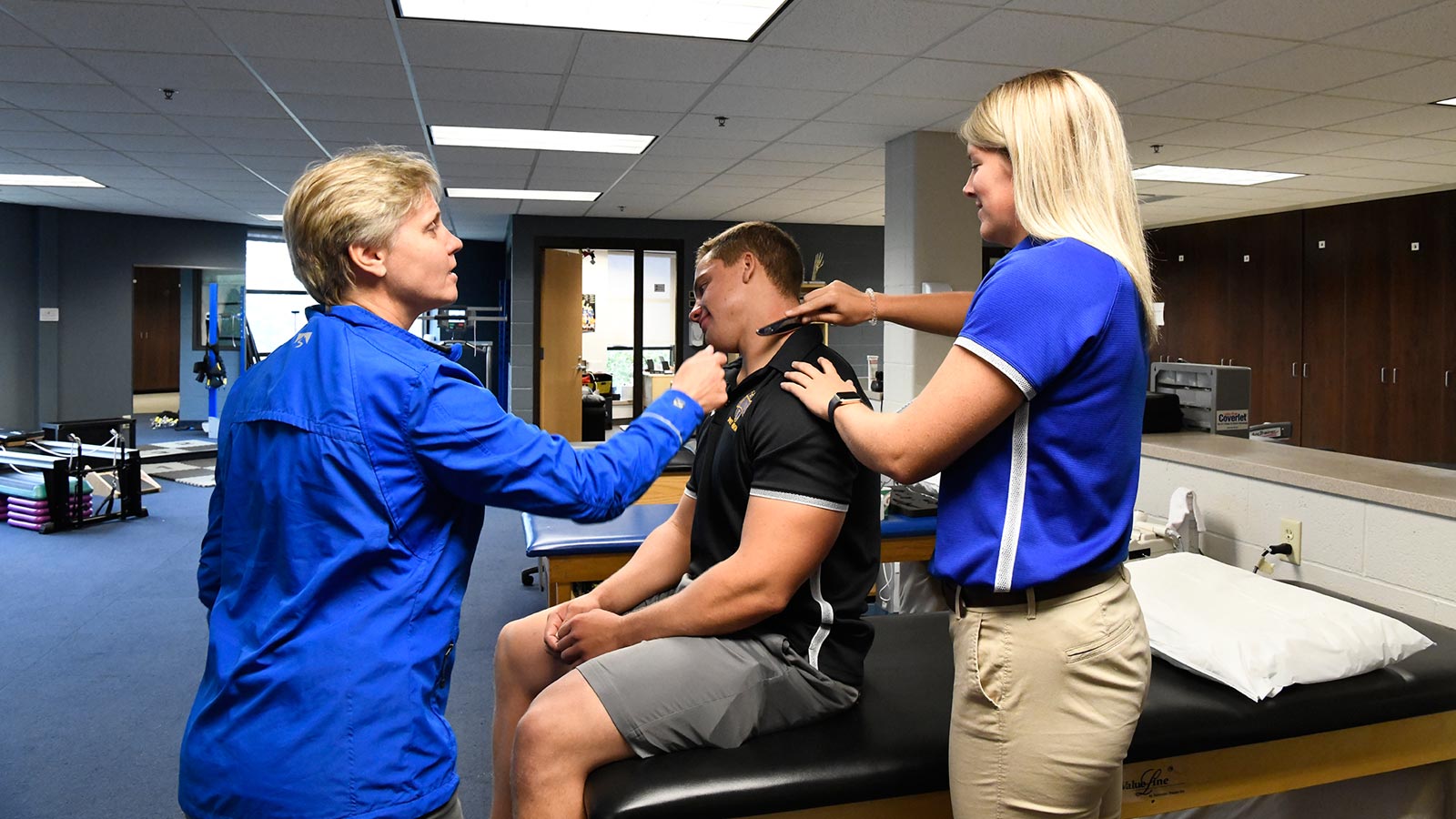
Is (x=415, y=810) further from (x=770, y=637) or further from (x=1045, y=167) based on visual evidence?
(x=1045, y=167)

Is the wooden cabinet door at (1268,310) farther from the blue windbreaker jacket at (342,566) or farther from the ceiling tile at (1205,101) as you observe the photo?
the blue windbreaker jacket at (342,566)

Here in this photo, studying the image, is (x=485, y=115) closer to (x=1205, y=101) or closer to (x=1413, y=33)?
(x=1205, y=101)

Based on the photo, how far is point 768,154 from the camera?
6.62 metres

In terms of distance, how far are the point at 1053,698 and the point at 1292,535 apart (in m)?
1.95

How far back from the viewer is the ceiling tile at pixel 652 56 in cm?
403

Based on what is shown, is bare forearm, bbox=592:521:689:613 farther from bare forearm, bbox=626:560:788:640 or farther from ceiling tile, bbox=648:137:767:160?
ceiling tile, bbox=648:137:767:160

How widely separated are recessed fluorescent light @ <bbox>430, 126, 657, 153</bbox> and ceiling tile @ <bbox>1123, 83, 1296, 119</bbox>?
2.90 m

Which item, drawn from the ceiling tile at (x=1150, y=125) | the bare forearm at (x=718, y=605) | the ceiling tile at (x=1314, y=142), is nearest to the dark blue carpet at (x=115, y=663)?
the bare forearm at (x=718, y=605)

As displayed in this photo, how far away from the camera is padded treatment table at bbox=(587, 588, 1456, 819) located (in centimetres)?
144

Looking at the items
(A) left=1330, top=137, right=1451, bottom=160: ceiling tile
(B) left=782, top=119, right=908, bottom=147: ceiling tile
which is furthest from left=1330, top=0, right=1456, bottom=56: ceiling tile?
(B) left=782, top=119, right=908, bottom=147: ceiling tile

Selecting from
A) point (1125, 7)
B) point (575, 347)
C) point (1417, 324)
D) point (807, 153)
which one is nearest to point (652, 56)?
point (1125, 7)

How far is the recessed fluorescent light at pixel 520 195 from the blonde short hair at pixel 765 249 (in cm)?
693

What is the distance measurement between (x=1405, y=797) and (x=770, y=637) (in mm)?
1386

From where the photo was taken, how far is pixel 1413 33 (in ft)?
12.6
